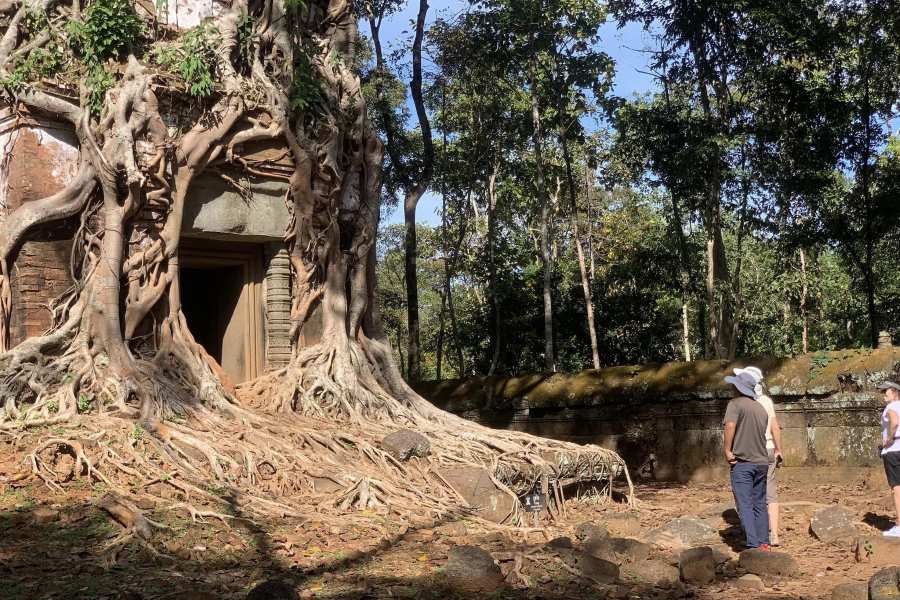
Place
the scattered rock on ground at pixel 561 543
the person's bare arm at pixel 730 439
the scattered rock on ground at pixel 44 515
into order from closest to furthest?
the scattered rock on ground at pixel 44 515 < the scattered rock on ground at pixel 561 543 < the person's bare arm at pixel 730 439

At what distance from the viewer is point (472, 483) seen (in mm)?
7562

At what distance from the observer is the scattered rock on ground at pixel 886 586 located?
5031 mm

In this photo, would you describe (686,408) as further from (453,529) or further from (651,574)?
(651,574)

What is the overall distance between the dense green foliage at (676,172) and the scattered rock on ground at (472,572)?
10.1 m

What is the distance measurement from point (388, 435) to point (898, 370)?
5.18 metres

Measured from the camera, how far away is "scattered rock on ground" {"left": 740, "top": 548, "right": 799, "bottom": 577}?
6.00m

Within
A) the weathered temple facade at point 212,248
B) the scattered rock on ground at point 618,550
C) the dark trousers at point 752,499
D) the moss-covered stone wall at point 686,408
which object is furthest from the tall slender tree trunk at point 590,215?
the scattered rock on ground at point 618,550

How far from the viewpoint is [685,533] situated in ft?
24.0

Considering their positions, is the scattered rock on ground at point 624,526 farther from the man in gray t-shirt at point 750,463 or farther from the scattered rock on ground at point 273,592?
the scattered rock on ground at point 273,592

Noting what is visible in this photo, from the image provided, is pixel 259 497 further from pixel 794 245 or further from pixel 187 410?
pixel 794 245

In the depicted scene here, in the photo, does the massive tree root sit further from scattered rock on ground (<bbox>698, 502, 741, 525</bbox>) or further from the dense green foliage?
the dense green foliage

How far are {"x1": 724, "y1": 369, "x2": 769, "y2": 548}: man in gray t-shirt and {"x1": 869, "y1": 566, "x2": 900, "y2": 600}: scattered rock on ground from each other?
1489 mm

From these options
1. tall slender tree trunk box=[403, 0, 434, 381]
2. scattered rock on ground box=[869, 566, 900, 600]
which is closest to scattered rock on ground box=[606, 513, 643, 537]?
scattered rock on ground box=[869, 566, 900, 600]

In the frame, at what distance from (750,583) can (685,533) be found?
154cm
